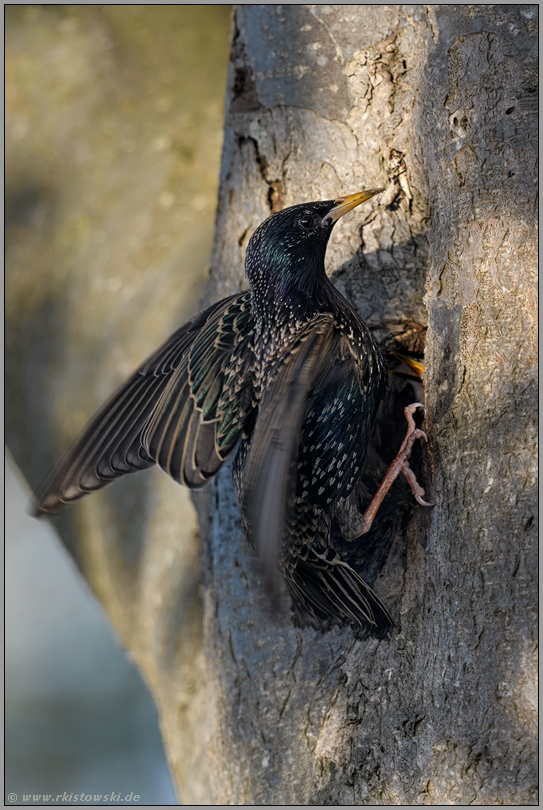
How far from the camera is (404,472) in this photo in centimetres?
213

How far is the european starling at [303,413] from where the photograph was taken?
217cm

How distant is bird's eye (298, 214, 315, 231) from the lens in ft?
7.55

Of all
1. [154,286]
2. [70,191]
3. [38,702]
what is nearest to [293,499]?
[154,286]

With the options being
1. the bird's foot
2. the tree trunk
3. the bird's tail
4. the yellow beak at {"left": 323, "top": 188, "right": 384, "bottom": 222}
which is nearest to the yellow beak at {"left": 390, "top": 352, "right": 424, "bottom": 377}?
the tree trunk

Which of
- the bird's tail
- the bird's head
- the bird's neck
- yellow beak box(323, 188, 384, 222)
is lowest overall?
the bird's tail

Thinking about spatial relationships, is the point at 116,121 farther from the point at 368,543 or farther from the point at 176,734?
the point at 176,734

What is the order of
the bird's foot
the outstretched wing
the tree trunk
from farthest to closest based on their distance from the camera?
1. the outstretched wing
2. the bird's foot
3. the tree trunk

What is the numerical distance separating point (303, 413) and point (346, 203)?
77 centimetres

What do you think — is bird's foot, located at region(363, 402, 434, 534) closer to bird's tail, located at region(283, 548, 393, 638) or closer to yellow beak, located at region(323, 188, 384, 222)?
bird's tail, located at region(283, 548, 393, 638)

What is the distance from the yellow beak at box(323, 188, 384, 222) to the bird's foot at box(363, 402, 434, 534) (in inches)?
26.8

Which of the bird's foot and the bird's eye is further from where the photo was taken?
the bird's eye

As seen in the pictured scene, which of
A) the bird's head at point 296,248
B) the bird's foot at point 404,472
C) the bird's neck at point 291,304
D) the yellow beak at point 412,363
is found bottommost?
the bird's foot at point 404,472

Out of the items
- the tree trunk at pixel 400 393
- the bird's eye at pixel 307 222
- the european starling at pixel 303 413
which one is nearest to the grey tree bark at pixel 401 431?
the tree trunk at pixel 400 393

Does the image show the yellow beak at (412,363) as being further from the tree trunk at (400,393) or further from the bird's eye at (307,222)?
the bird's eye at (307,222)
